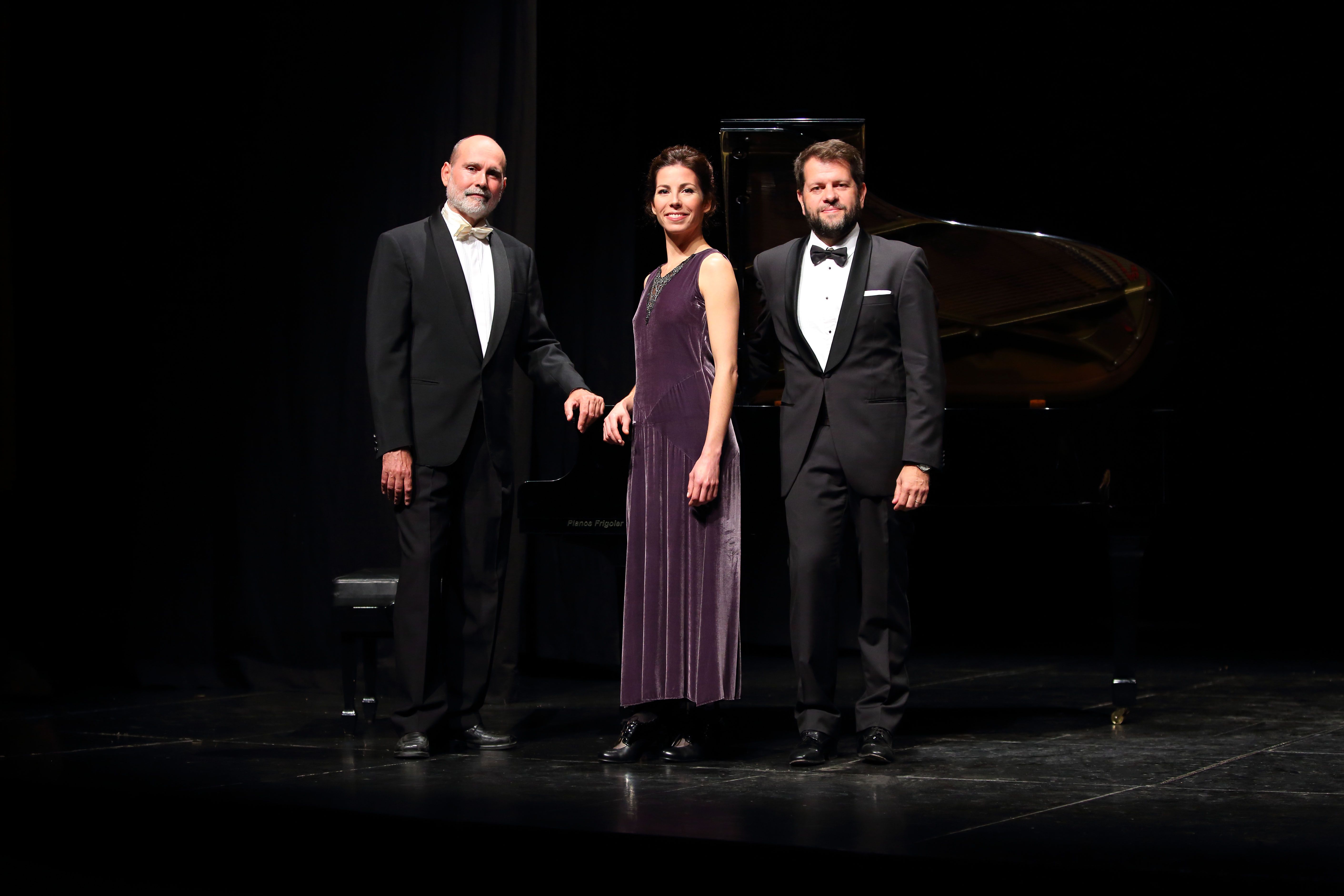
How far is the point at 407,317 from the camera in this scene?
3418 millimetres

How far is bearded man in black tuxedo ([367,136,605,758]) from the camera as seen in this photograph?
3391 mm

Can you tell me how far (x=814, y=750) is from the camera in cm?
321

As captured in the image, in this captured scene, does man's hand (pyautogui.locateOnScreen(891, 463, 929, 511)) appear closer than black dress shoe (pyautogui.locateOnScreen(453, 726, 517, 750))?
Yes

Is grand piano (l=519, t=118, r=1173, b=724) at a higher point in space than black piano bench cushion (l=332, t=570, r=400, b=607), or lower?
higher

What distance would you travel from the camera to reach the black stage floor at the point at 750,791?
2.43 meters

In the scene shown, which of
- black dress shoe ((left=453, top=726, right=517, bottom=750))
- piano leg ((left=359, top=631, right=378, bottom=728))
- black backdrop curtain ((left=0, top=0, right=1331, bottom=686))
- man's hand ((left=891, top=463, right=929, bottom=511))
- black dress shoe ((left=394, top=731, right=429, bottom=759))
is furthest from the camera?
black backdrop curtain ((left=0, top=0, right=1331, bottom=686))

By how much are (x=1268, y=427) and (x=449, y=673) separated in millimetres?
4199

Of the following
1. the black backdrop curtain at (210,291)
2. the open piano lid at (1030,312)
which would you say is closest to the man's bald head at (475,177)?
the open piano lid at (1030,312)

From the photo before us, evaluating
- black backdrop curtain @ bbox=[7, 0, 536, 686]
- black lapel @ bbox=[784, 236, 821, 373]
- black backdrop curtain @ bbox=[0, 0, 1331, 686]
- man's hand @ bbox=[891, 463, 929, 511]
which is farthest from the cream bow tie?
black backdrop curtain @ bbox=[7, 0, 536, 686]

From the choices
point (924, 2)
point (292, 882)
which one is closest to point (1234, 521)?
point (924, 2)

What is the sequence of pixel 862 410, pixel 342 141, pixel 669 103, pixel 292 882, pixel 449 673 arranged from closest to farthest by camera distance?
pixel 292 882 < pixel 862 410 < pixel 449 673 < pixel 342 141 < pixel 669 103

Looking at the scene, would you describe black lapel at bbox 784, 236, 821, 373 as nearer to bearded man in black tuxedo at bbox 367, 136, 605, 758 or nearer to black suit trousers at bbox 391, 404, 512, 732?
bearded man in black tuxedo at bbox 367, 136, 605, 758

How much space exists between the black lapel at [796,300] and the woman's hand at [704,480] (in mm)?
299

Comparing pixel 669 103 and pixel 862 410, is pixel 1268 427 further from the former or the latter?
pixel 862 410
